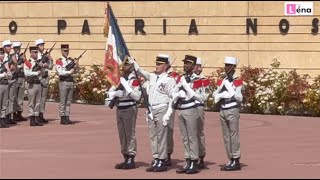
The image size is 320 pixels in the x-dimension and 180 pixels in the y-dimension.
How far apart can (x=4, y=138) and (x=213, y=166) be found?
18.9 ft

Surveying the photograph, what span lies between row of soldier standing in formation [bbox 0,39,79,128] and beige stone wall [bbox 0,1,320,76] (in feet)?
26.9

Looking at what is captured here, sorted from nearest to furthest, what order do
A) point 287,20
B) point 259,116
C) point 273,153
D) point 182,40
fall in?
1. point 273,153
2. point 259,116
3. point 287,20
4. point 182,40

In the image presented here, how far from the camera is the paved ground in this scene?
1514 cm

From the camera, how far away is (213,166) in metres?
16.0

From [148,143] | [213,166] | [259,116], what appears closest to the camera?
[213,166]

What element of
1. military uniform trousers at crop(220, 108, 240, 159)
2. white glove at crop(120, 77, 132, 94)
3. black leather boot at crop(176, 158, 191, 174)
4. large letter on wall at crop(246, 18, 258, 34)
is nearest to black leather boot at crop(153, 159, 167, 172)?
black leather boot at crop(176, 158, 191, 174)

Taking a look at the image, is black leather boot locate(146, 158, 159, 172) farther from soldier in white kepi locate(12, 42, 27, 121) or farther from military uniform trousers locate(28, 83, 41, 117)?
soldier in white kepi locate(12, 42, 27, 121)

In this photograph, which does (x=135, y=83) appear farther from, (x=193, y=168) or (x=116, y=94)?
(x=193, y=168)

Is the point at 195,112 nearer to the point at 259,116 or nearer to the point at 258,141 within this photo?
the point at 258,141

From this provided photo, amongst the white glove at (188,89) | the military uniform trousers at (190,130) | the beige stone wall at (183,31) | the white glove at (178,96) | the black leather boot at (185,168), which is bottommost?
the black leather boot at (185,168)

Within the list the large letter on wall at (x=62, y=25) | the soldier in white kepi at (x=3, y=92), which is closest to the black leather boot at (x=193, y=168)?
the soldier in white kepi at (x=3, y=92)

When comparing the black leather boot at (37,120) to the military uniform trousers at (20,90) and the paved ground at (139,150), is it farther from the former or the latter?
the military uniform trousers at (20,90)

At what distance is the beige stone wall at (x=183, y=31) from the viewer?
97.4 feet

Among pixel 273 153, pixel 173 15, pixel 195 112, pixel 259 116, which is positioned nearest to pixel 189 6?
pixel 173 15
